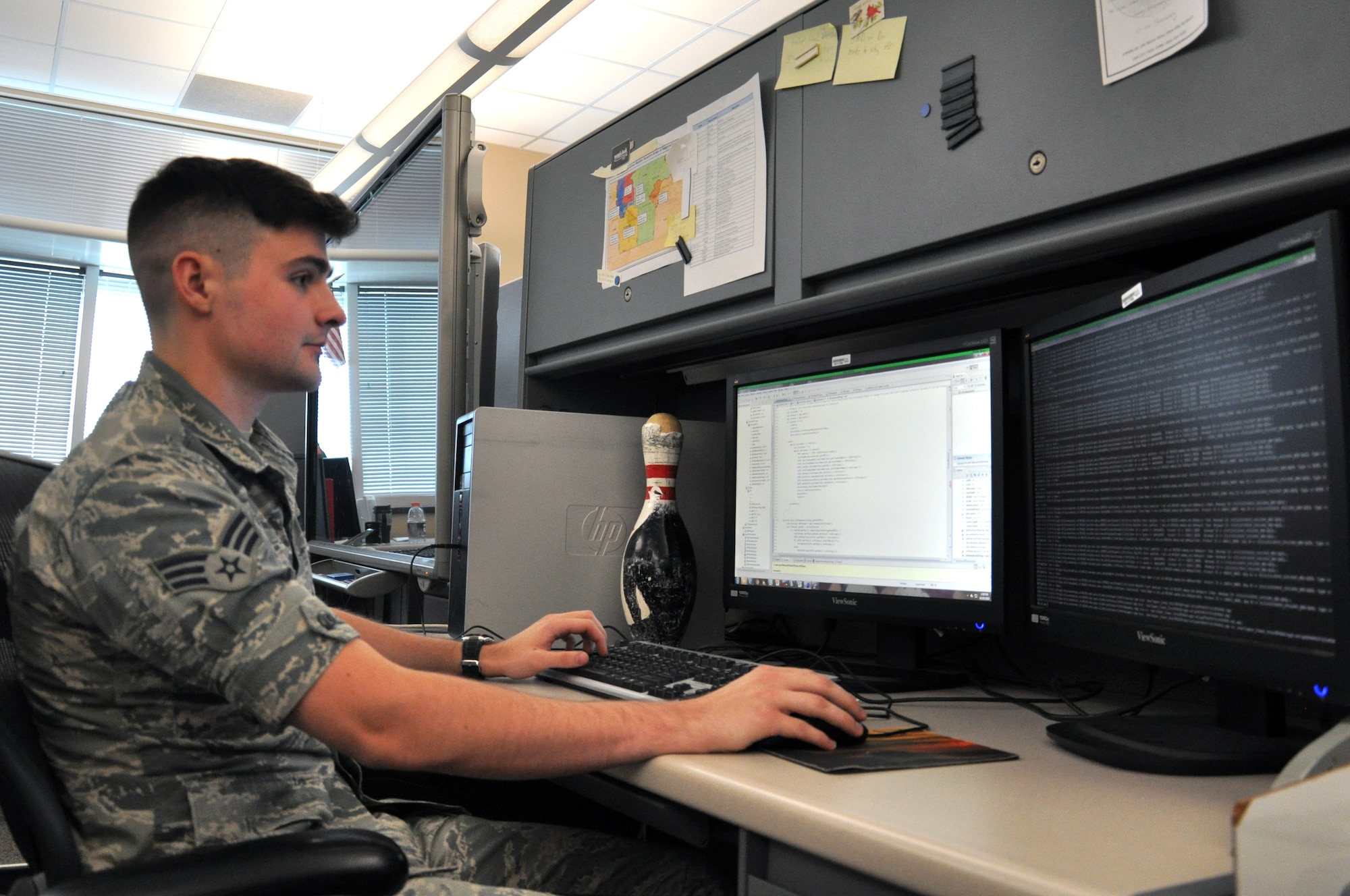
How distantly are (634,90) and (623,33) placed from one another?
54 centimetres

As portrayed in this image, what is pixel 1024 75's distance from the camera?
98 cm

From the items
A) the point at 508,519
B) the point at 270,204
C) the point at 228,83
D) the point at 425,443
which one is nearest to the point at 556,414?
the point at 508,519

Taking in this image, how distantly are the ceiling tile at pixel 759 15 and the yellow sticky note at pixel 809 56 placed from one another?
2730mm

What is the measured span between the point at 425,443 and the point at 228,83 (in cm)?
277

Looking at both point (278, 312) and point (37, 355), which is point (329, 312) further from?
point (37, 355)

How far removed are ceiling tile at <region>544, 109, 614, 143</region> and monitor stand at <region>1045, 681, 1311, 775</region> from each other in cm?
427

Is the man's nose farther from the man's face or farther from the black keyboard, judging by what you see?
the black keyboard

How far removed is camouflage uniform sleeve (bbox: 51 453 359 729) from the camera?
0.75 m

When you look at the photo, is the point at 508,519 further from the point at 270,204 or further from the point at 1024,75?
the point at 1024,75

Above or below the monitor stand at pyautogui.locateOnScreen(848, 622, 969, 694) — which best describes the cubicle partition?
above

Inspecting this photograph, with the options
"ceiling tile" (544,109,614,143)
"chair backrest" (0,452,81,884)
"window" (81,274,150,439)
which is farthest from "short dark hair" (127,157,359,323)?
"window" (81,274,150,439)

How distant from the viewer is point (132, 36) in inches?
159

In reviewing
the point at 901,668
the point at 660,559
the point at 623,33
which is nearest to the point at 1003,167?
the point at 901,668

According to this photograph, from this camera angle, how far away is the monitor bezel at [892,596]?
1.09 metres
